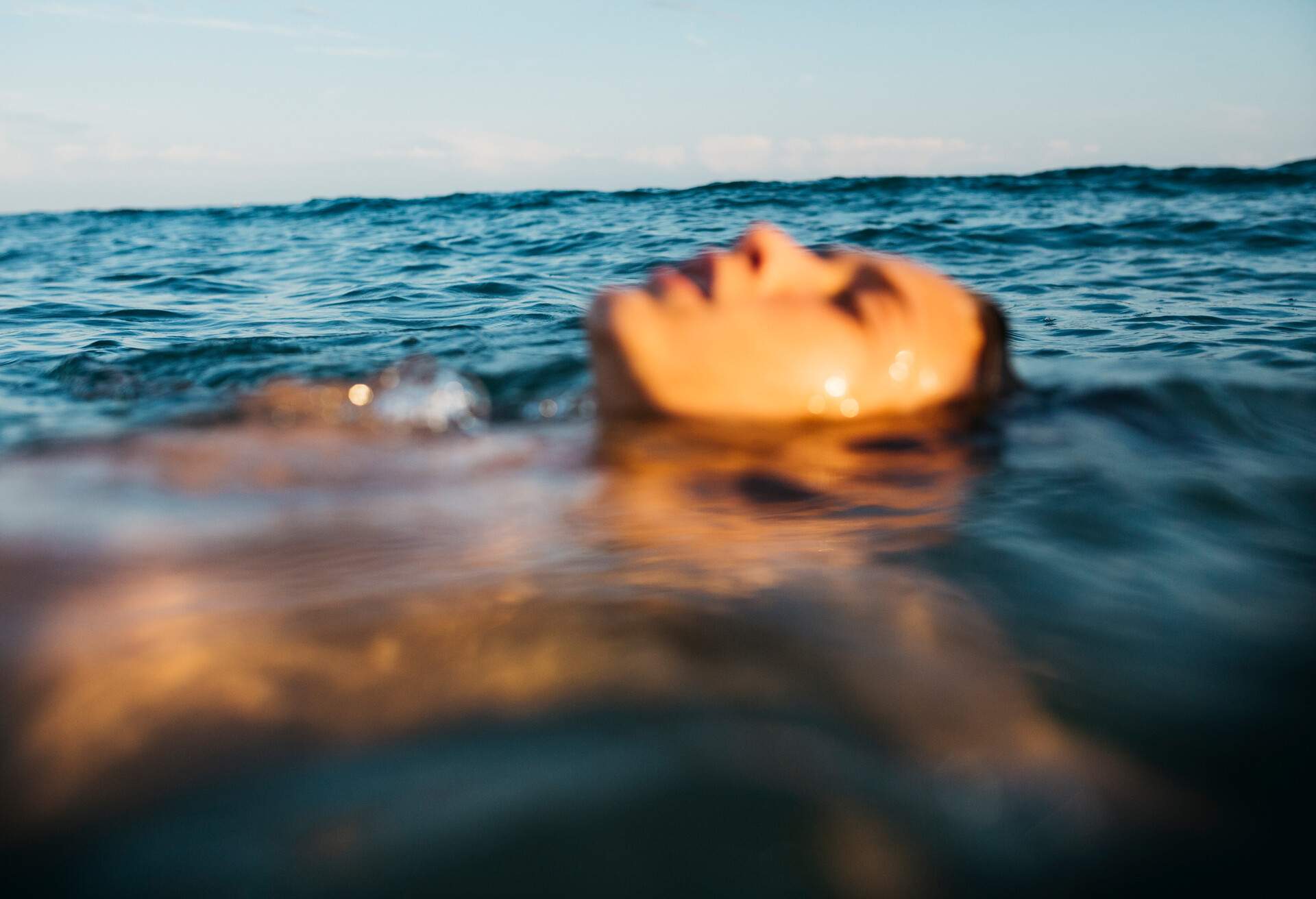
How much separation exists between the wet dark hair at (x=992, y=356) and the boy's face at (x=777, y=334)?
5 cm

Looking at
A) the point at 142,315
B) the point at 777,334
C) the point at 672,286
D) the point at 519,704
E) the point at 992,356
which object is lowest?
the point at 142,315

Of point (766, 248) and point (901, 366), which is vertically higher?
point (766, 248)

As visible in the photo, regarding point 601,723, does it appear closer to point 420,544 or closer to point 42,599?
point 420,544

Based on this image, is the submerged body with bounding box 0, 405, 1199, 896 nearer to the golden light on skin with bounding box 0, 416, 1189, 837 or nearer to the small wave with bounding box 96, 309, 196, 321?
the golden light on skin with bounding box 0, 416, 1189, 837

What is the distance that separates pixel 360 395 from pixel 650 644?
1854 millimetres

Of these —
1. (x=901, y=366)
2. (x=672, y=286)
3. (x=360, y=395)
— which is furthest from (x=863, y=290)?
(x=360, y=395)

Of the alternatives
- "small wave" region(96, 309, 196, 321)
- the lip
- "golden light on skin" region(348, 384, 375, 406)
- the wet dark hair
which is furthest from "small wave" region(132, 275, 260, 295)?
the wet dark hair

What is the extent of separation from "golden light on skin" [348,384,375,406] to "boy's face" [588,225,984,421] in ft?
2.60

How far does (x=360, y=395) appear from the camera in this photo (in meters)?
2.83

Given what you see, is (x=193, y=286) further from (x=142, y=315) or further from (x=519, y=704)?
(x=519, y=704)

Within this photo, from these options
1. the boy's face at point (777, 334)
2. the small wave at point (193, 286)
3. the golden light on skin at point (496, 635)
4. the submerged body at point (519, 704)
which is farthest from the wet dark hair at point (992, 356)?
the small wave at point (193, 286)

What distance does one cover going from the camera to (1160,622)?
139 centimetres

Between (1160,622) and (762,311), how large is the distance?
3.78 ft

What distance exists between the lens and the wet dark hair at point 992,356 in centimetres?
252
